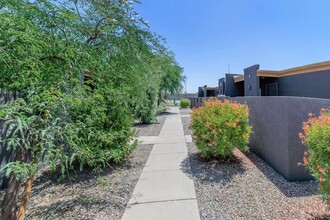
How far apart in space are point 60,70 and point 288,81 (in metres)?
14.4

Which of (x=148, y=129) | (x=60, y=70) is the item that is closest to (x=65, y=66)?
(x=60, y=70)

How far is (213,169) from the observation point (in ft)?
14.8

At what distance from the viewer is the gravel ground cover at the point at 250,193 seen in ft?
9.16

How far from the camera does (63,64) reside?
2.31m

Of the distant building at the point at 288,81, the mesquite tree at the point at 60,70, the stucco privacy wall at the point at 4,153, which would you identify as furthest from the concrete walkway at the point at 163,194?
the distant building at the point at 288,81

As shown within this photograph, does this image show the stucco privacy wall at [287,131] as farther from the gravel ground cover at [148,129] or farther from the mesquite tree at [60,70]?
the gravel ground cover at [148,129]

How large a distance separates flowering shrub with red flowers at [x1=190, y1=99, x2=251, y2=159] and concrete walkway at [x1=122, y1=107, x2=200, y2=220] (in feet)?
3.21

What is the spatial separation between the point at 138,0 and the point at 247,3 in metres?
7.67

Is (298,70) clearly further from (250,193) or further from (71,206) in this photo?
(71,206)

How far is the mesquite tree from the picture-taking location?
1.78 metres

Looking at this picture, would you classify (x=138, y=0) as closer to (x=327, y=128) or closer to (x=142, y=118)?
(x=327, y=128)

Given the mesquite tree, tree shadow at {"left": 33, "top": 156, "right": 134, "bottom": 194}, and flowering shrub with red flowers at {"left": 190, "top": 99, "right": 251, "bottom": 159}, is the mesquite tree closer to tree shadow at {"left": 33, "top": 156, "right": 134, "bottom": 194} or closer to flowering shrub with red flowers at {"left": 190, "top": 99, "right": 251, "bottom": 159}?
tree shadow at {"left": 33, "top": 156, "right": 134, "bottom": 194}

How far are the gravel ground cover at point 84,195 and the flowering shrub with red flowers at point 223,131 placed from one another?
1.90 meters

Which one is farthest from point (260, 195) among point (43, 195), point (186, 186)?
point (43, 195)
